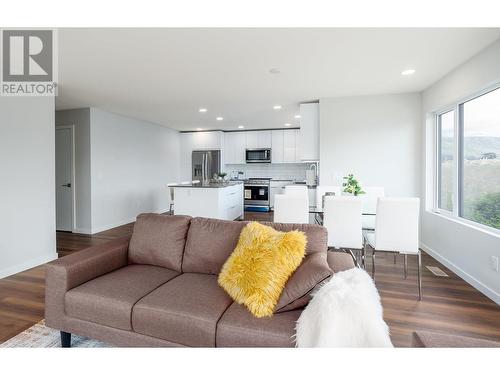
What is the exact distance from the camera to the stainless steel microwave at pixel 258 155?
732 cm

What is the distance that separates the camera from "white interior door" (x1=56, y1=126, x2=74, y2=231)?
4.96 metres

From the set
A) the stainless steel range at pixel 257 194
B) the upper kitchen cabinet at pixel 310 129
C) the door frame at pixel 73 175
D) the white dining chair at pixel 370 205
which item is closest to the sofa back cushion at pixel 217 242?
the white dining chair at pixel 370 205

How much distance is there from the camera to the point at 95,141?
193 inches

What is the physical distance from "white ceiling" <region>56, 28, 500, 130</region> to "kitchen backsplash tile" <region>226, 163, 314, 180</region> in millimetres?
3281

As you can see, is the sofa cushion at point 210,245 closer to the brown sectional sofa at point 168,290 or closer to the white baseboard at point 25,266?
the brown sectional sofa at point 168,290

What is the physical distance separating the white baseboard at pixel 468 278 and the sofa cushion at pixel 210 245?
2.46m

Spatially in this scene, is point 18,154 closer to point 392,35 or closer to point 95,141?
point 95,141

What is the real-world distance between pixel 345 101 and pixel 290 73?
1546mm

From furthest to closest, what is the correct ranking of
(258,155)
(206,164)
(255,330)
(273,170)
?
(273,170)
(206,164)
(258,155)
(255,330)

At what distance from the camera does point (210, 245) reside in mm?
1994

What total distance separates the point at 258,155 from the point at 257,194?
3.65 feet

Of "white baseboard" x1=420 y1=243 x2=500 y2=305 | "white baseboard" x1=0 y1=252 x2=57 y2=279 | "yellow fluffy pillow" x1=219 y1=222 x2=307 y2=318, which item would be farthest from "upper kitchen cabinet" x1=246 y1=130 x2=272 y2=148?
→ "yellow fluffy pillow" x1=219 y1=222 x2=307 y2=318

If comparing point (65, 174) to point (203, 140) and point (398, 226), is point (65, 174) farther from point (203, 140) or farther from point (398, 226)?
point (398, 226)

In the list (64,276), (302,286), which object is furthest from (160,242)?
(302,286)
